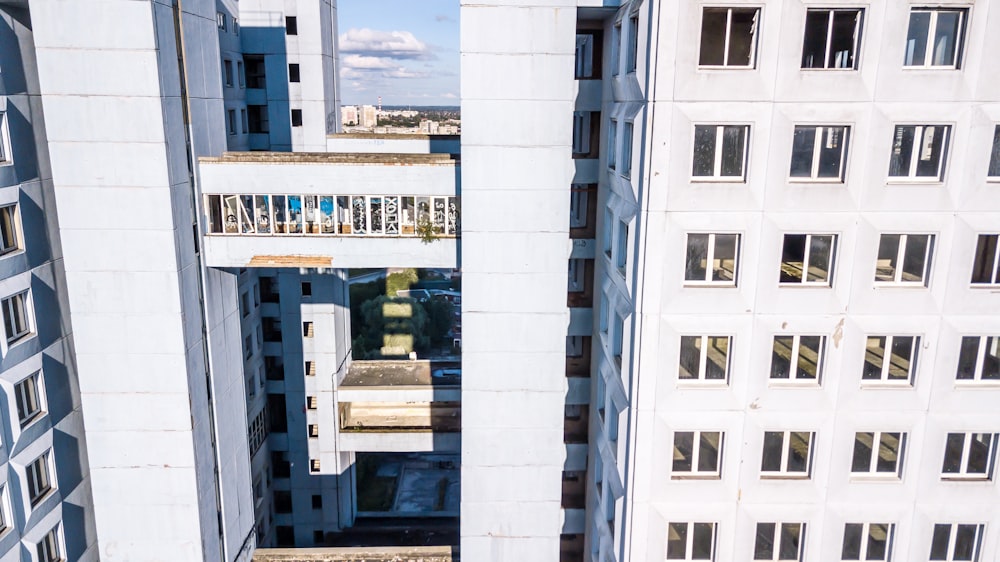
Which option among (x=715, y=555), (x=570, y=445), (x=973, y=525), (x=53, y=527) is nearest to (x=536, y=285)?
(x=570, y=445)

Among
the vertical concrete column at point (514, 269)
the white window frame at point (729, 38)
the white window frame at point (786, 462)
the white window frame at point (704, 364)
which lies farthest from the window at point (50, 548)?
the white window frame at point (729, 38)

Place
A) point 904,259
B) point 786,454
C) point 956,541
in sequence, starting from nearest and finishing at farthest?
point 904,259, point 786,454, point 956,541

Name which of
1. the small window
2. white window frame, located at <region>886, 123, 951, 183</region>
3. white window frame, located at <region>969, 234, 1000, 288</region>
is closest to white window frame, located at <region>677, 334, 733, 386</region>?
white window frame, located at <region>886, 123, 951, 183</region>

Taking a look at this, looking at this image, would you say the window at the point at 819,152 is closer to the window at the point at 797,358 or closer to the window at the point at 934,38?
the window at the point at 934,38

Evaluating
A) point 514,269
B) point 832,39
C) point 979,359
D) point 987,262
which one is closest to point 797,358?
point 979,359

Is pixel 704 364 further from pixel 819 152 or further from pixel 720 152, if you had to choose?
pixel 819 152

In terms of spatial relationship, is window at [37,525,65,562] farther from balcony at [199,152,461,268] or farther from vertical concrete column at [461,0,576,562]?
vertical concrete column at [461,0,576,562]
